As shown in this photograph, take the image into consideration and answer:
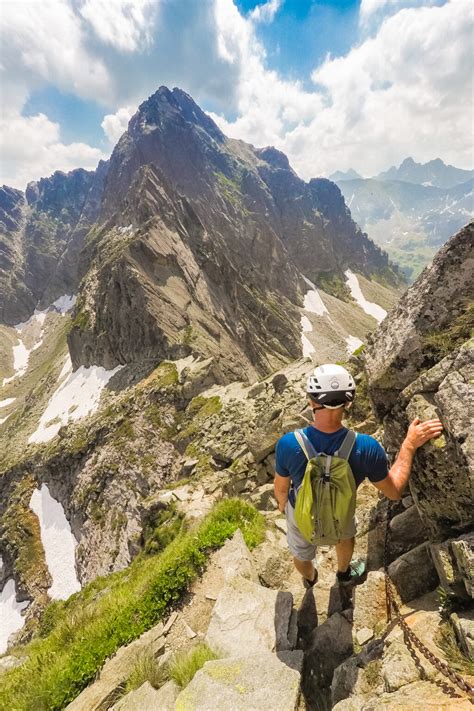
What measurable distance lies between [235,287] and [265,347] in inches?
648

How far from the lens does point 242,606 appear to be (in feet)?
21.9

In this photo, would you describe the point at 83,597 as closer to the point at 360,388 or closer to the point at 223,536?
the point at 223,536

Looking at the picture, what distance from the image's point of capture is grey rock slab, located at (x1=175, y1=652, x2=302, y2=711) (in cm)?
459

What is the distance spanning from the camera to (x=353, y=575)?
6.73 meters

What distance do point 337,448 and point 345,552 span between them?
8.13 feet

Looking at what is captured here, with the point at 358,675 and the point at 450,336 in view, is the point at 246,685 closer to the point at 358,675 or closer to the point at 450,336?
the point at 358,675

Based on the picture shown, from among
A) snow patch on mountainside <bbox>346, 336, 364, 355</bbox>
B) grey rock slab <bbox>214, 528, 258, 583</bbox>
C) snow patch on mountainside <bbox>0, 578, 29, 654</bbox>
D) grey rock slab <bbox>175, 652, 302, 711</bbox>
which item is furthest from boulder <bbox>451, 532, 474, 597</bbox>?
snow patch on mountainside <bbox>346, 336, 364, 355</bbox>

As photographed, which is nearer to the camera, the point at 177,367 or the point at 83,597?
the point at 83,597

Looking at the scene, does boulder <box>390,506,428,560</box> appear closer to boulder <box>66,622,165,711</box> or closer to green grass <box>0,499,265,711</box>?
green grass <box>0,499,265,711</box>

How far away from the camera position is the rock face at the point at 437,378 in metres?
4.94

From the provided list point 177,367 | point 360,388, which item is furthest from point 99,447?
point 360,388

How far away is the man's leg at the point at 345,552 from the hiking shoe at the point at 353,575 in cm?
13

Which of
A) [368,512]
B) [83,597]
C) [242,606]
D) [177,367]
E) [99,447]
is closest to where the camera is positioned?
[242,606]

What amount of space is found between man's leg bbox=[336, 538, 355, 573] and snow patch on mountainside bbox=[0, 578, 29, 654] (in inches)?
1590
